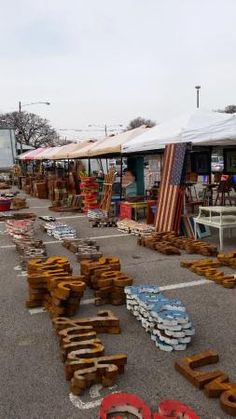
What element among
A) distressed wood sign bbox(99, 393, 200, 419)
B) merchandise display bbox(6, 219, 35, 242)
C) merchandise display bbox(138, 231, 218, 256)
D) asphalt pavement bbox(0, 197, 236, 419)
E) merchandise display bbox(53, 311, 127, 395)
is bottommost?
asphalt pavement bbox(0, 197, 236, 419)

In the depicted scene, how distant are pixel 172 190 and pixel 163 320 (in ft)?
20.4

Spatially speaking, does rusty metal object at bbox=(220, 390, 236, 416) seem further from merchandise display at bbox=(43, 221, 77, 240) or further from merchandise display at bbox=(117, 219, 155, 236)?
merchandise display at bbox=(43, 221, 77, 240)

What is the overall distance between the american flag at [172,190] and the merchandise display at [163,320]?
16.6ft

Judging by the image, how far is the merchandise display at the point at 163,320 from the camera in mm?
4258

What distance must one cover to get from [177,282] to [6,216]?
9768 mm

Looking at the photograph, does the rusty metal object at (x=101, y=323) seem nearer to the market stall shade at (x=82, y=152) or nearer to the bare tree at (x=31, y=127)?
the market stall shade at (x=82, y=152)

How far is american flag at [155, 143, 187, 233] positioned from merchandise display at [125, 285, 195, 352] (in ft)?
16.6

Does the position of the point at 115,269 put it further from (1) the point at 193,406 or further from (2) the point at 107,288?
(1) the point at 193,406

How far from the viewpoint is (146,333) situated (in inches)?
184

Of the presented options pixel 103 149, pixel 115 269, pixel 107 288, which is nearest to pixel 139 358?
pixel 107 288

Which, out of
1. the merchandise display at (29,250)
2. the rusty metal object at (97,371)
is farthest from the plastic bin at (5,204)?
the rusty metal object at (97,371)

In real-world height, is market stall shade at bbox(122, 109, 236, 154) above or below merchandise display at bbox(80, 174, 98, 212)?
above

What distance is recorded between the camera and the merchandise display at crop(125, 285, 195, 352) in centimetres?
426

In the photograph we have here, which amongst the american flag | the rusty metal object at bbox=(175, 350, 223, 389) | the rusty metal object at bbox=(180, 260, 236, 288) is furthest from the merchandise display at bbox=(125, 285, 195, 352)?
the american flag
